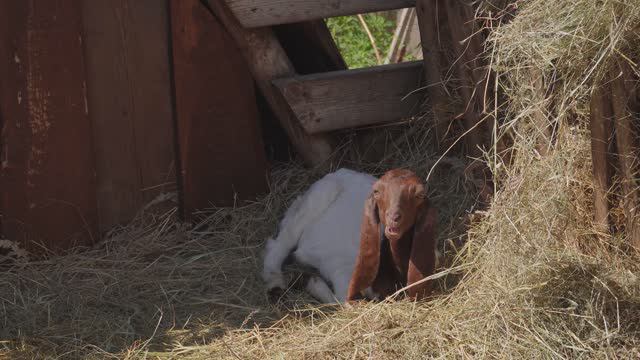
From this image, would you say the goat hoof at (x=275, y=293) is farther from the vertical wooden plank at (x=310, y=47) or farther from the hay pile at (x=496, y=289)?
the vertical wooden plank at (x=310, y=47)

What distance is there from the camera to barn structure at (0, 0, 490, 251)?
16.7ft

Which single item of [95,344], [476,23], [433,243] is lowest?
[95,344]

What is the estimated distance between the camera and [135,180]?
18.0ft

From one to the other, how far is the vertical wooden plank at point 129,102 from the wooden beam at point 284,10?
39cm

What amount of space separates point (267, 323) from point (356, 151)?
59.6 inches

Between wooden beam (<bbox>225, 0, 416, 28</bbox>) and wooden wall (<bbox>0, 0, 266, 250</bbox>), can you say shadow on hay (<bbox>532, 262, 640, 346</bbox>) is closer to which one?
wooden beam (<bbox>225, 0, 416, 28</bbox>)

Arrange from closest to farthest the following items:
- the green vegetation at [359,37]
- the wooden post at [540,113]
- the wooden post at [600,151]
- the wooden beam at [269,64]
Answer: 1. the wooden post at [600,151]
2. the wooden post at [540,113]
3. the wooden beam at [269,64]
4. the green vegetation at [359,37]

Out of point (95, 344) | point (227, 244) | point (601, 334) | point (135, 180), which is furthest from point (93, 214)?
point (601, 334)

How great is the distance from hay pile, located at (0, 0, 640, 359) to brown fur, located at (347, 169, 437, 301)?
120 millimetres

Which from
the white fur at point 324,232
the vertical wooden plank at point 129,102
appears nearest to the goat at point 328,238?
the white fur at point 324,232

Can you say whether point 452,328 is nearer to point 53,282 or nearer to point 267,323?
point 267,323

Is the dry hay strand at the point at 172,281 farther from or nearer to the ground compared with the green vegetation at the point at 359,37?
nearer to the ground

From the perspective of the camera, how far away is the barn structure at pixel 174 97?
5102mm

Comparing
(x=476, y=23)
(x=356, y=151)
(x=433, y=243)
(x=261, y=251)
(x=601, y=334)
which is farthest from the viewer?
(x=356, y=151)
